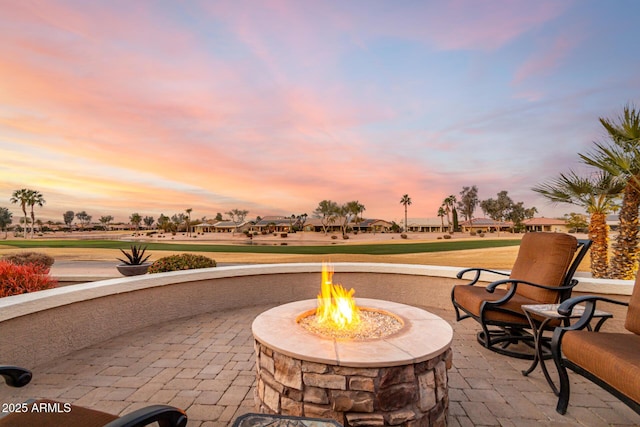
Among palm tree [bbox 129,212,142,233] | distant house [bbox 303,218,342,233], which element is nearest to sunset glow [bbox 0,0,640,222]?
distant house [bbox 303,218,342,233]

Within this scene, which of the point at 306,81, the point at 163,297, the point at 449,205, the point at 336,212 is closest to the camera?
the point at 163,297

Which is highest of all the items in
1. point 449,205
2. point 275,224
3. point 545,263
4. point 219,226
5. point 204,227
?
point 449,205

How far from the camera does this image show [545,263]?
3561mm

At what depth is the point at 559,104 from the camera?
725 cm

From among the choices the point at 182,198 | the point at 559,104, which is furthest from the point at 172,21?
the point at 182,198

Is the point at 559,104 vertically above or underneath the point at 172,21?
underneath

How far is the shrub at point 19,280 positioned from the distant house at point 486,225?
70519 millimetres

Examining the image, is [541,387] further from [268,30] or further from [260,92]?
[260,92]

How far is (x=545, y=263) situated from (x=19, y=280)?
6832 mm

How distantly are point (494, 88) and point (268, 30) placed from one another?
5.87 meters

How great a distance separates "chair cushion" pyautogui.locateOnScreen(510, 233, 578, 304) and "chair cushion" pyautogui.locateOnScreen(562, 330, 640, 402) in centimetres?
110

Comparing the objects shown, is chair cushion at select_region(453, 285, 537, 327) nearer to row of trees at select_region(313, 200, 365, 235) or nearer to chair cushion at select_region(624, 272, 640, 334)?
chair cushion at select_region(624, 272, 640, 334)

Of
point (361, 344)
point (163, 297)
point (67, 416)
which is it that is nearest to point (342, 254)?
point (163, 297)

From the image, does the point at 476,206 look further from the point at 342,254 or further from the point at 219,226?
the point at 219,226
